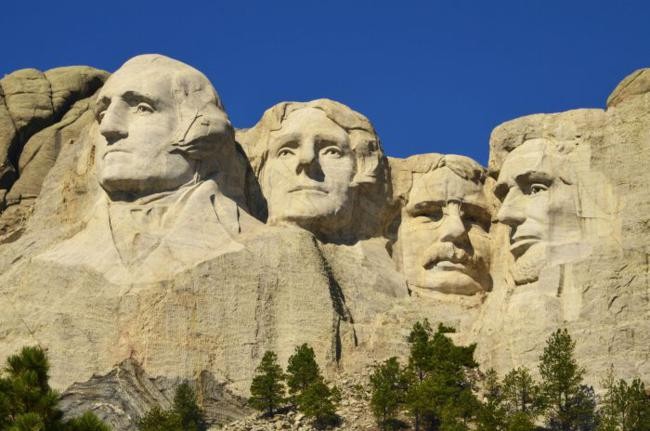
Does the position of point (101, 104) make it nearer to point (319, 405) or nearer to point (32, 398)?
point (319, 405)

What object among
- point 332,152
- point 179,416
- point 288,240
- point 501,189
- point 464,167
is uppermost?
point 464,167

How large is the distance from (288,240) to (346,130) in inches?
111

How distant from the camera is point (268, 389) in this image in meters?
42.9

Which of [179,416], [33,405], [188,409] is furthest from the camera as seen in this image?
[188,409]

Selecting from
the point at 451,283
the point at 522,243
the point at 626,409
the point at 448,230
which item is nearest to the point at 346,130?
the point at 448,230

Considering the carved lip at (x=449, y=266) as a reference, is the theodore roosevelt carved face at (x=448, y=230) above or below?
above

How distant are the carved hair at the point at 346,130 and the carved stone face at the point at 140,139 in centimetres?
215

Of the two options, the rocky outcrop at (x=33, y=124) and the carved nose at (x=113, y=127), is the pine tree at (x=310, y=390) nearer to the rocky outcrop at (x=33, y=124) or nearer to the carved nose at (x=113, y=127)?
the carved nose at (x=113, y=127)

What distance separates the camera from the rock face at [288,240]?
4409 centimetres

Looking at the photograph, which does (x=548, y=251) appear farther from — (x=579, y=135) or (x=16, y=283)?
(x=16, y=283)

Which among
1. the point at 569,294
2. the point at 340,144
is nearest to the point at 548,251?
the point at 569,294

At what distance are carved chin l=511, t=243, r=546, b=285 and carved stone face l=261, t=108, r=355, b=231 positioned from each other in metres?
2.86

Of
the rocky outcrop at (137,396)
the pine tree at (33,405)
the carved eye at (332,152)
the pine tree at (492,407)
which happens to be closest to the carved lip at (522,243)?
the pine tree at (492,407)

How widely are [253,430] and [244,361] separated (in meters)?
1.60
